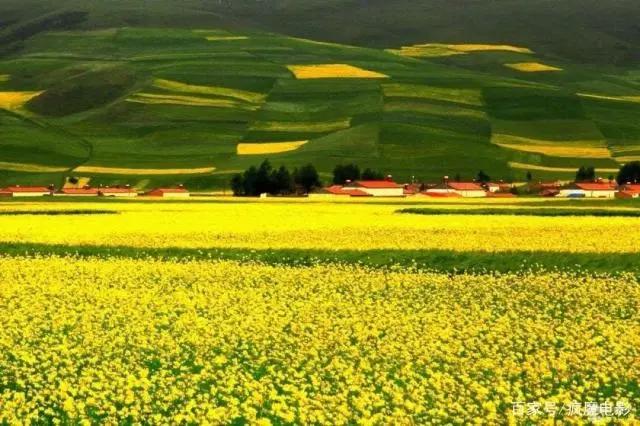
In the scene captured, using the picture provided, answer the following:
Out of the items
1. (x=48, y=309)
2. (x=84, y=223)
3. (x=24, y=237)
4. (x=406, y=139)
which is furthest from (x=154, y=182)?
(x=48, y=309)

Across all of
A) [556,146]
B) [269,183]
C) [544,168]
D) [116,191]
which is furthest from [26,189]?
[556,146]

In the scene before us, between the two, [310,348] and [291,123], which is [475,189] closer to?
[291,123]

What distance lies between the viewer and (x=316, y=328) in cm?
1845

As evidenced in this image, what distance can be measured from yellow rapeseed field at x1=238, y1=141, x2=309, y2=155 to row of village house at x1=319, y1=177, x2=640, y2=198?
89.0 feet

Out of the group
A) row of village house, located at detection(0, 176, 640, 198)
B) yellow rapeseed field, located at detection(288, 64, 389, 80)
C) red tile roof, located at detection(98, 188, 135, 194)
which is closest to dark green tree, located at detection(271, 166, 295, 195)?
row of village house, located at detection(0, 176, 640, 198)

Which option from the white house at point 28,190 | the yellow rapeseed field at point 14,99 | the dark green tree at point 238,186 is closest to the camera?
the dark green tree at point 238,186

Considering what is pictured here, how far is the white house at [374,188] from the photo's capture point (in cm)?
10556

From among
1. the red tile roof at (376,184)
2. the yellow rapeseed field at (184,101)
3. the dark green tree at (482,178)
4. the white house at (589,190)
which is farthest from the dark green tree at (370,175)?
the yellow rapeseed field at (184,101)

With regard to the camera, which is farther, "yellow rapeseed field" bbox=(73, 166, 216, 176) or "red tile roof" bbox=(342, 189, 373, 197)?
"yellow rapeseed field" bbox=(73, 166, 216, 176)

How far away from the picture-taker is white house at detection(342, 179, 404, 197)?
106 meters

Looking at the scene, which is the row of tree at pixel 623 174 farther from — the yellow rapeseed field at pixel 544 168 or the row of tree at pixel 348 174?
the row of tree at pixel 348 174

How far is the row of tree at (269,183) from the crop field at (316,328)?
6959 centimetres

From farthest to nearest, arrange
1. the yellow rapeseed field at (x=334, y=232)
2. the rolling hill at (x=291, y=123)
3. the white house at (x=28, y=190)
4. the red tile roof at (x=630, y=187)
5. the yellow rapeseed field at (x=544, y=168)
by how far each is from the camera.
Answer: the rolling hill at (x=291, y=123)
the yellow rapeseed field at (x=544, y=168)
the white house at (x=28, y=190)
the red tile roof at (x=630, y=187)
the yellow rapeseed field at (x=334, y=232)

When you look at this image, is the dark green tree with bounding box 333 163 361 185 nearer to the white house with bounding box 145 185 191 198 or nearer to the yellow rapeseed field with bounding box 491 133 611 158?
the white house with bounding box 145 185 191 198
